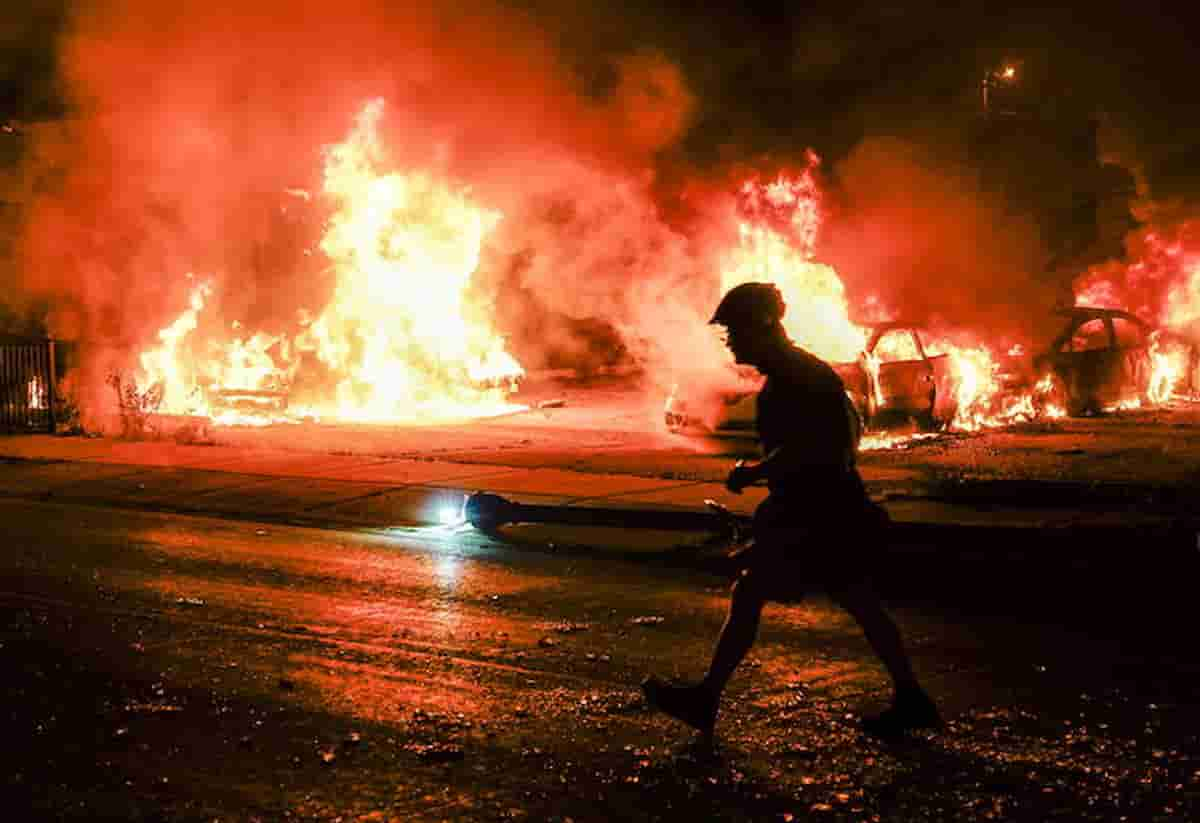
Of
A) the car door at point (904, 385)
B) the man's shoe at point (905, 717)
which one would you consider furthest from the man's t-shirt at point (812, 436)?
the car door at point (904, 385)

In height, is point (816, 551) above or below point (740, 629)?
above

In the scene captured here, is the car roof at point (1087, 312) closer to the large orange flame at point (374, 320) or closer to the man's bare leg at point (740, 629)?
the large orange flame at point (374, 320)

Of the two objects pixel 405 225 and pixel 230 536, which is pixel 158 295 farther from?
pixel 230 536

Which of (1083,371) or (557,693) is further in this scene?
(1083,371)

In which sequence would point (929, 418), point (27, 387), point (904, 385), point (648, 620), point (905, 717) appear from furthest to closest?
1. point (27, 387)
2. point (929, 418)
3. point (904, 385)
4. point (648, 620)
5. point (905, 717)

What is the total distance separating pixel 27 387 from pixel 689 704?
16.2 metres

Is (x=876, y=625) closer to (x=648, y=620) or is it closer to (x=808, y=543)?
(x=808, y=543)

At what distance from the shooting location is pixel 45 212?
859 inches

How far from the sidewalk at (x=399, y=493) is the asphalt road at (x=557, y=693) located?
122 cm

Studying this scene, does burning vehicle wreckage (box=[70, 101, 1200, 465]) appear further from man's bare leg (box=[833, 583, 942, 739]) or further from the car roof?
man's bare leg (box=[833, 583, 942, 739])

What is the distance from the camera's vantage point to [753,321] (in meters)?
5.09

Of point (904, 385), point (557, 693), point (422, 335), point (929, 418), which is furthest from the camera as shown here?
point (422, 335)

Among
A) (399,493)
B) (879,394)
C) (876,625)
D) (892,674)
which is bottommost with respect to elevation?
(892,674)

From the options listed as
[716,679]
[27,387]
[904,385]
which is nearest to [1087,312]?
[904,385]
